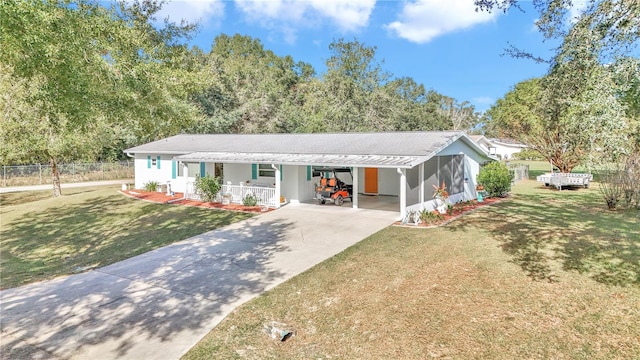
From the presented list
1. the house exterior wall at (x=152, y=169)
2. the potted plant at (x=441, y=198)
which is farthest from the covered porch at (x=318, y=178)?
the house exterior wall at (x=152, y=169)

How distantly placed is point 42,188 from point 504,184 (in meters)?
31.5

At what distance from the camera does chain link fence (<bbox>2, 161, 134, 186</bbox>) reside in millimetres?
27656

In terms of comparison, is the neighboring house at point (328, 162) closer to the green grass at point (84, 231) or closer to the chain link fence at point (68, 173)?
the green grass at point (84, 231)

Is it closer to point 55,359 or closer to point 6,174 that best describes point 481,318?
point 55,359

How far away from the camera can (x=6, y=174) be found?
2745 cm

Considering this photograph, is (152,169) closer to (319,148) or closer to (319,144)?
(319,144)

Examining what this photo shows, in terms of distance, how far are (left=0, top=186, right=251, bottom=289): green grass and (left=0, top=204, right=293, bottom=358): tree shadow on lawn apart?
1299 mm

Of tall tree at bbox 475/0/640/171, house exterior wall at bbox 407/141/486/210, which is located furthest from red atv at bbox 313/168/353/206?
tall tree at bbox 475/0/640/171

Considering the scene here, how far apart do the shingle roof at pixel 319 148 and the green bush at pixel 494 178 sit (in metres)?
2.03

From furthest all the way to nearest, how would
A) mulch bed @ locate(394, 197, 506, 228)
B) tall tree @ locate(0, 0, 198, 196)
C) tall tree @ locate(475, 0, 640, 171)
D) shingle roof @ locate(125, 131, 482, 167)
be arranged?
shingle roof @ locate(125, 131, 482, 167)
mulch bed @ locate(394, 197, 506, 228)
tall tree @ locate(0, 0, 198, 196)
tall tree @ locate(475, 0, 640, 171)

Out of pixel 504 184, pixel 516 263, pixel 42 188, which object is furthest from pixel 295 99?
pixel 516 263

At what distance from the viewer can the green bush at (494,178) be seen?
18.0 meters

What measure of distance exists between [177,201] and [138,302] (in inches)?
466

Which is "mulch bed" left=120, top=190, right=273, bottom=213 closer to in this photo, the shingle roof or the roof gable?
the shingle roof
